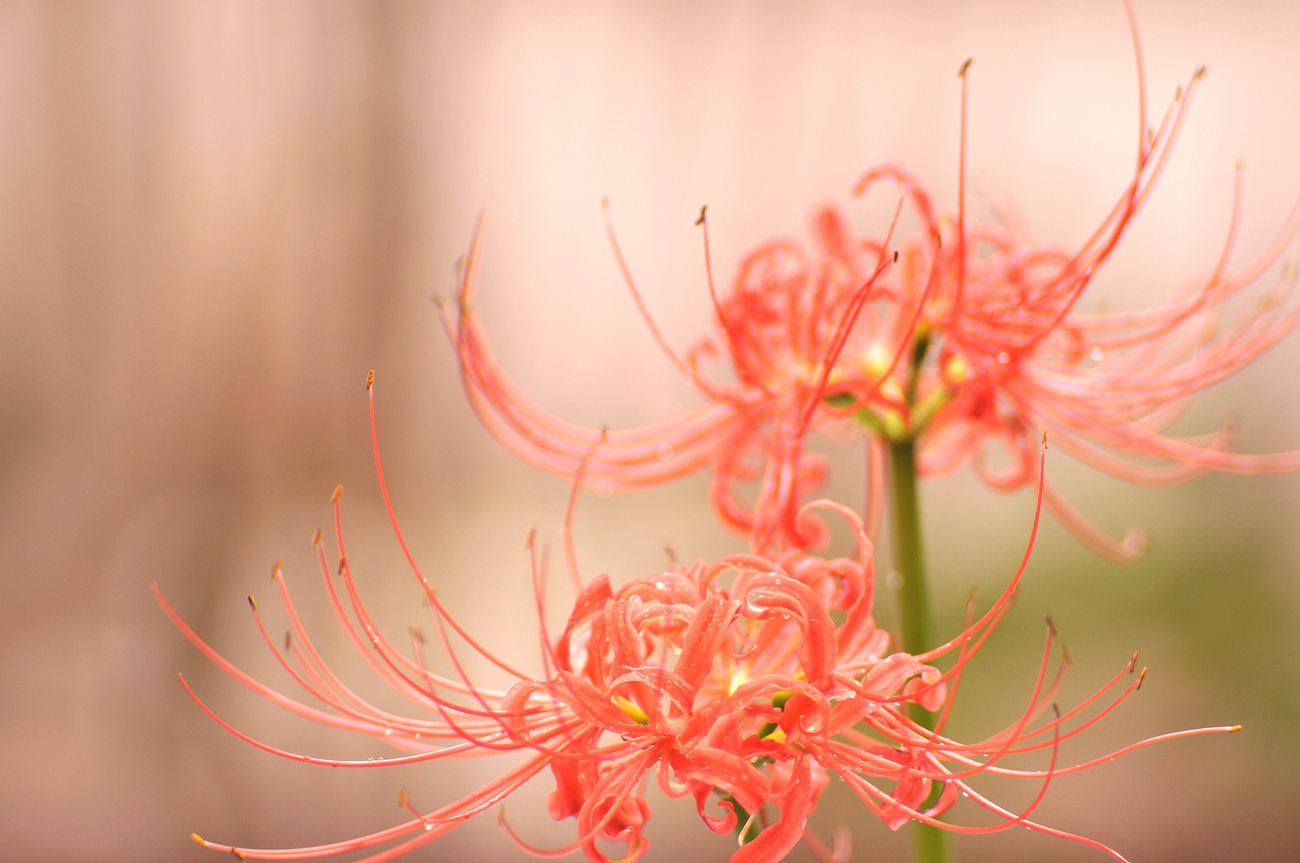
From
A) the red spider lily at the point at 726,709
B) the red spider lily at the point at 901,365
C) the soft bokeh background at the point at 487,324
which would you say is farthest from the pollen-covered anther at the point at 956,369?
the soft bokeh background at the point at 487,324

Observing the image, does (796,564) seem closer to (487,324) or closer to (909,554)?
(909,554)

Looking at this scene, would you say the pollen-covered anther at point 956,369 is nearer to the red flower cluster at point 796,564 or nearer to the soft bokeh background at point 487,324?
the red flower cluster at point 796,564

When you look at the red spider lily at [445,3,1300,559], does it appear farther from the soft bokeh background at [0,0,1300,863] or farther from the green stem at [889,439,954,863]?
the soft bokeh background at [0,0,1300,863]

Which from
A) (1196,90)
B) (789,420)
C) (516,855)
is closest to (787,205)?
(1196,90)

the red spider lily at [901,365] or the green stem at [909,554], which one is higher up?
the red spider lily at [901,365]

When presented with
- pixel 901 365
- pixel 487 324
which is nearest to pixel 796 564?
pixel 901 365

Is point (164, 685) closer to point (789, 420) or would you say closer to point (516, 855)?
point (516, 855)
